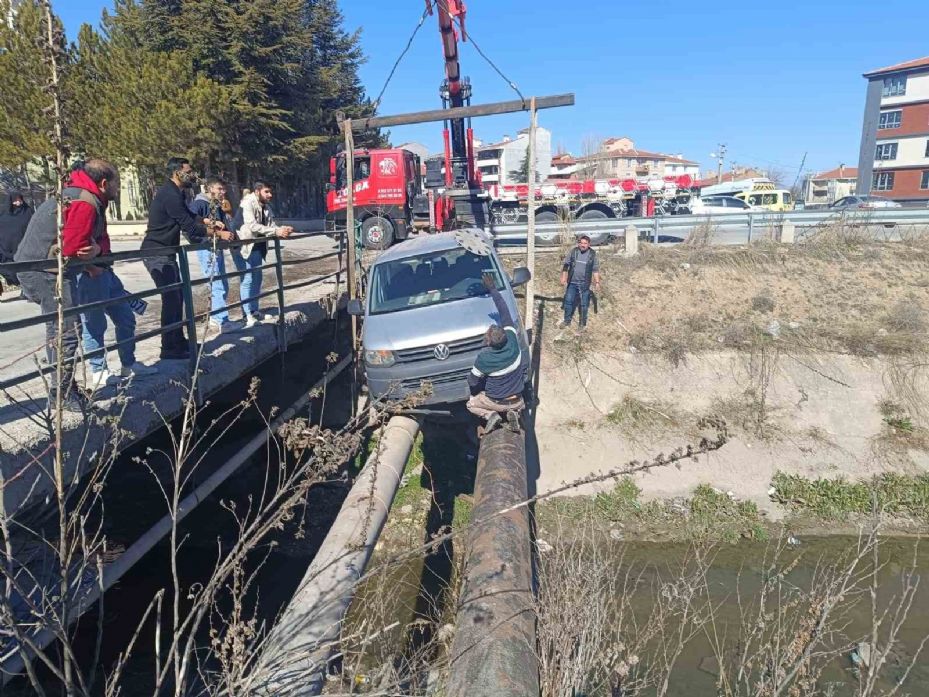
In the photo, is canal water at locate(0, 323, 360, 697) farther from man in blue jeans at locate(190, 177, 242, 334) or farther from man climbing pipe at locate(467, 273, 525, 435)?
man climbing pipe at locate(467, 273, 525, 435)

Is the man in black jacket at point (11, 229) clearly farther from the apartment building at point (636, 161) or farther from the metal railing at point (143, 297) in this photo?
the apartment building at point (636, 161)

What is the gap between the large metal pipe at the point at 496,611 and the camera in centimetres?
261

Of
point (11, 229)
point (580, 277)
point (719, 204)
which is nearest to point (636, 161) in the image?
point (719, 204)

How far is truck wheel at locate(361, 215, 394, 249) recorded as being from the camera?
14219 mm

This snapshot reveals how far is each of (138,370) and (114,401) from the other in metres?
1.38

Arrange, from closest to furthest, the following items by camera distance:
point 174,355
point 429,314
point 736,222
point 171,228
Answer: point 174,355 → point 171,228 → point 429,314 → point 736,222

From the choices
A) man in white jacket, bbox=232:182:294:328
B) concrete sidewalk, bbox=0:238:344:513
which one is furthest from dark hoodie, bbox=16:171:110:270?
man in white jacket, bbox=232:182:294:328

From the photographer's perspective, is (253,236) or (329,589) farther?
(253,236)

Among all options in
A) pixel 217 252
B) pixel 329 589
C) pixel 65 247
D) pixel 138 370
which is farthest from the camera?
pixel 217 252

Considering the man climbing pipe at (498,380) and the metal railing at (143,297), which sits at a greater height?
the metal railing at (143,297)

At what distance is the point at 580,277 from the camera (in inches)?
421

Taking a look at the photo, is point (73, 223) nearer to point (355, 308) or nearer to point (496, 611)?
point (496, 611)

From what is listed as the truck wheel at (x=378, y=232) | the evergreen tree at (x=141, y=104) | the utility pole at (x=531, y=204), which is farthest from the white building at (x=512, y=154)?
the utility pole at (x=531, y=204)

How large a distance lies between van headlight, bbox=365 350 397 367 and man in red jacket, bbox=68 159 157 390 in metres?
2.23
